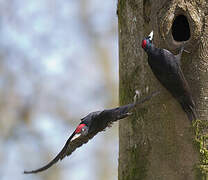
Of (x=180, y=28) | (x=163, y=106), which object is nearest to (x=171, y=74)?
(x=163, y=106)

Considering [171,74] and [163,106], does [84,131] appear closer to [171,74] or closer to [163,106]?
[163,106]

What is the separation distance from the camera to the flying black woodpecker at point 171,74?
241 centimetres

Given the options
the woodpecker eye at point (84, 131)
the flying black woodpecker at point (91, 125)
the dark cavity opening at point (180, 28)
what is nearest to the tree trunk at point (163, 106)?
the dark cavity opening at point (180, 28)

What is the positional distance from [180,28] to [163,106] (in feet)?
1.79

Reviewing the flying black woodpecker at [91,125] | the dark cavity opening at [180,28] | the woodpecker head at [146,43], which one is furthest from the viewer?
the dark cavity opening at [180,28]

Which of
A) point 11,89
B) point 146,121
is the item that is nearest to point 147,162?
point 146,121

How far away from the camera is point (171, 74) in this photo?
7.97ft

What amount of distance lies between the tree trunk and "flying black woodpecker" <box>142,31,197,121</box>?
5 centimetres

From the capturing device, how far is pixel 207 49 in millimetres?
2510

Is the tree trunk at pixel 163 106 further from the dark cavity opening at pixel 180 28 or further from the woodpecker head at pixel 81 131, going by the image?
the woodpecker head at pixel 81 131

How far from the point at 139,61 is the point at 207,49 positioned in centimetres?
39

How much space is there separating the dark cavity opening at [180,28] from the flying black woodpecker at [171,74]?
0.26m

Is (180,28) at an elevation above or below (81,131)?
above

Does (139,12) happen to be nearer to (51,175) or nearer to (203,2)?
(203,2)
